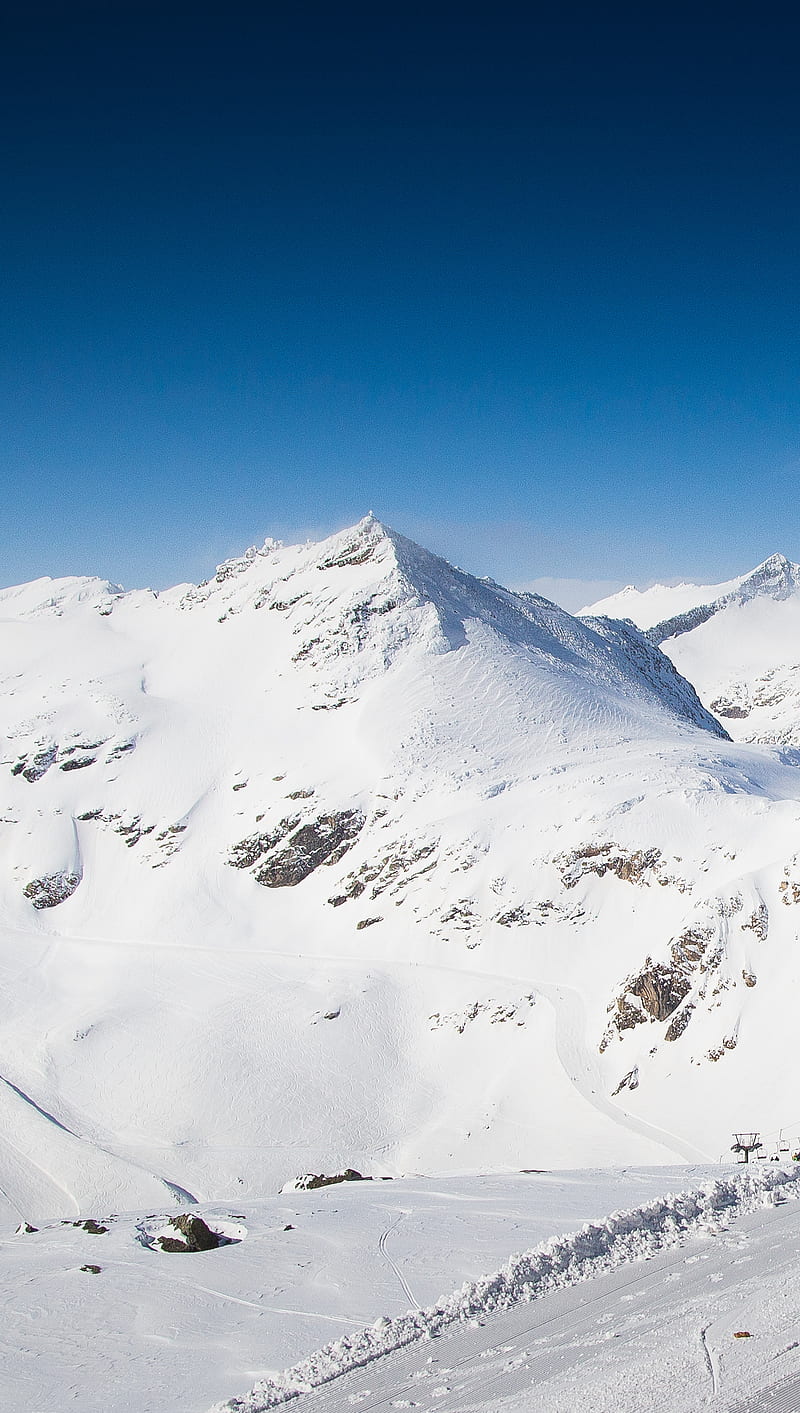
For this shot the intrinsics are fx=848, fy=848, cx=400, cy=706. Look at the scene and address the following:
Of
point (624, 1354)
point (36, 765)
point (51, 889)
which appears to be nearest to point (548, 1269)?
point (624, 1354)

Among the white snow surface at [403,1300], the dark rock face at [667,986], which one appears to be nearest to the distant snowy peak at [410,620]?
the dark rock face at [667,986]

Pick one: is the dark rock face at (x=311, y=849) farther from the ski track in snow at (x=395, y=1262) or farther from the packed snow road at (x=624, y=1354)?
the packed snow road at (x=624, y=1354)

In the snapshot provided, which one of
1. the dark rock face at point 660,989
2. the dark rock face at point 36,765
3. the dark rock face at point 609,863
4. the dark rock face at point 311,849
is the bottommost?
the dark rock face at point 660,989

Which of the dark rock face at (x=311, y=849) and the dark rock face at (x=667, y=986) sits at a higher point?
the dark rock face at (x=311, y=849)

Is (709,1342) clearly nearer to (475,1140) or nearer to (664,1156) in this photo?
(664,1156)

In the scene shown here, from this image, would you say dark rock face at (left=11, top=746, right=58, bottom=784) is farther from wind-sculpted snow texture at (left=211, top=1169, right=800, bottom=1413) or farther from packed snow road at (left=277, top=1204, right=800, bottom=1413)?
packed snow road at (left=277, top=1204, right=800, bottom=1413)

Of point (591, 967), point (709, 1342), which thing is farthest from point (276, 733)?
point (709, 1342)

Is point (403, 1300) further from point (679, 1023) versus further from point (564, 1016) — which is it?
point (564, 1016)
